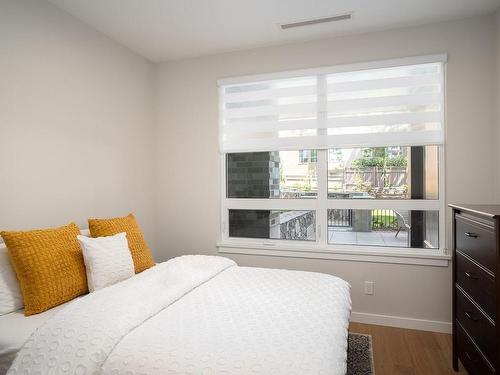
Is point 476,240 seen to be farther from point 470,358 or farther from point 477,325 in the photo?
point 470,358

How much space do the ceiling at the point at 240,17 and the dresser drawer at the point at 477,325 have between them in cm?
214

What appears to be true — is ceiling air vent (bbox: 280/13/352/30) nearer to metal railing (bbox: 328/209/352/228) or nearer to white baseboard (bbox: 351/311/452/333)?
metal railing (bbox: 328/209/352/228)

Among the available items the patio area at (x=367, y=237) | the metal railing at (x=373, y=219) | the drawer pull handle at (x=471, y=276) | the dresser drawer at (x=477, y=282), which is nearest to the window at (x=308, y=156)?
the metal railing at (x=373, y=219)

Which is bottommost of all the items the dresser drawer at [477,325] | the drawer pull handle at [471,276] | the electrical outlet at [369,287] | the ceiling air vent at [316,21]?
the electrical outlet at [369,287]

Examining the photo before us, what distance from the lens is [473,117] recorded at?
105 inches

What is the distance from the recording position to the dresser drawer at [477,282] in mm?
1680

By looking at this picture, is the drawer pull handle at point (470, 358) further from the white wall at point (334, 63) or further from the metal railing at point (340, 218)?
the metal railing at point (340, 218)

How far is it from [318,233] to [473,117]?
5.38ft

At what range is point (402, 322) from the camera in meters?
2.85

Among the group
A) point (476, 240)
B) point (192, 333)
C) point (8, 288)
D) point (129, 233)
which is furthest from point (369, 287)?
point (8, 288)

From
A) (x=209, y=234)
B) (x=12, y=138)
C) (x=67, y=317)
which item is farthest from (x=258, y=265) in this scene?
(x=12, y=138)

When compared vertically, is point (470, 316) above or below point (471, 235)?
below

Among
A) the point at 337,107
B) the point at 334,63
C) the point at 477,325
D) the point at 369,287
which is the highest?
the point at 334,63

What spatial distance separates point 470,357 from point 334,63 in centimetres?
249
